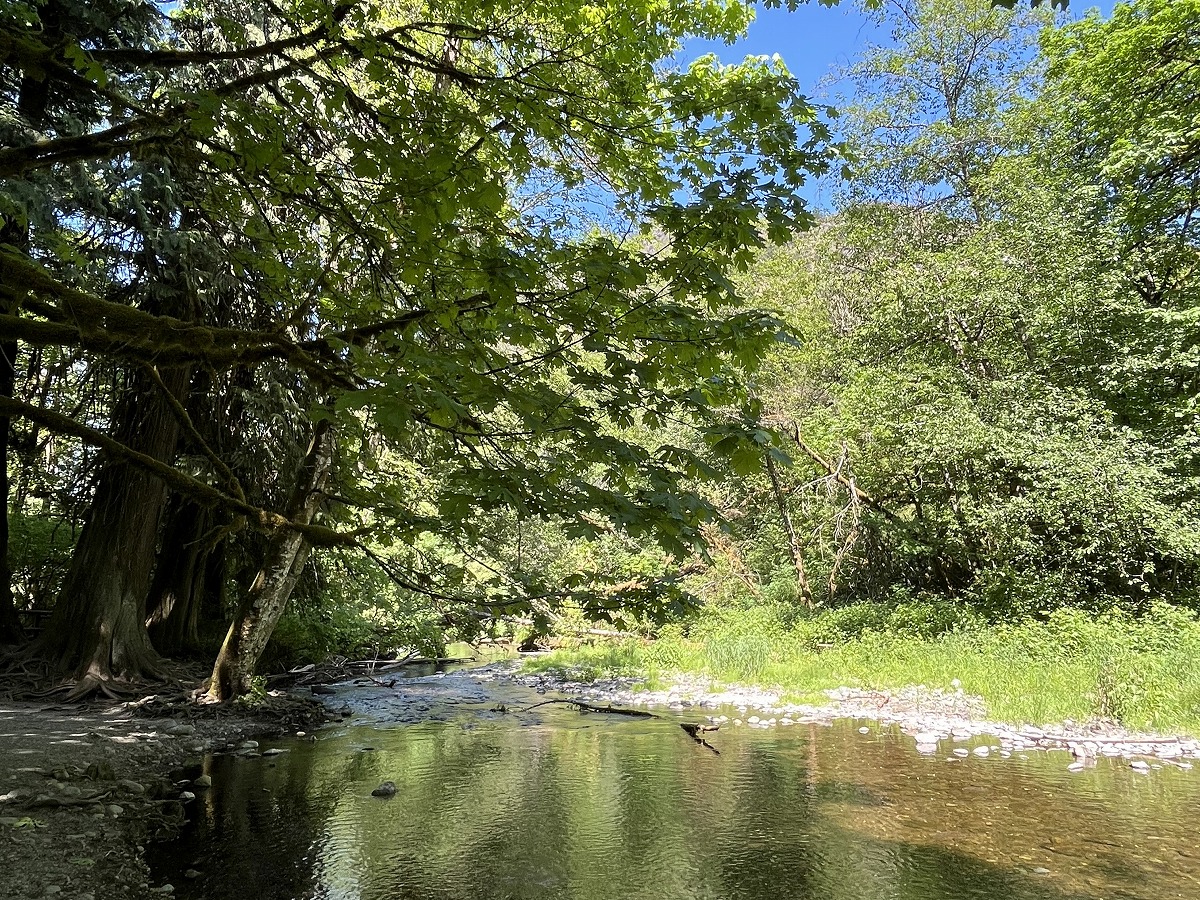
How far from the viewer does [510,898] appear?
187 inches

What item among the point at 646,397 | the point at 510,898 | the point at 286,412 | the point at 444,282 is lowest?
the point at 510,898

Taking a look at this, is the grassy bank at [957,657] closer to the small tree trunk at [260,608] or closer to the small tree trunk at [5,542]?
the small tree trunk at [260,608]

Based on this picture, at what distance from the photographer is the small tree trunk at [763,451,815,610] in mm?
17672

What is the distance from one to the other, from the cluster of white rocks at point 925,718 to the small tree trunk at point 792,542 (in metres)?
4.59

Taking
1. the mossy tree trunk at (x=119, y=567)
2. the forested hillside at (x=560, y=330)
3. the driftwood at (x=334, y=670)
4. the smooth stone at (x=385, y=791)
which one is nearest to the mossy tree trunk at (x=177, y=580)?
the forested hillside at (x=560, y=330)

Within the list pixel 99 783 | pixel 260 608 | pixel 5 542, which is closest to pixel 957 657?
pixel 260 608

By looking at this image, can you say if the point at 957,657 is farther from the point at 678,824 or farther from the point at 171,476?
the point at 171,476

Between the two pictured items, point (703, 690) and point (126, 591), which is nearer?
point (126, 591)

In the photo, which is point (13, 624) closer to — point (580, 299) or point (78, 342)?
point (78, 342)

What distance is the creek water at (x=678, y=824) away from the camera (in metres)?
4.97

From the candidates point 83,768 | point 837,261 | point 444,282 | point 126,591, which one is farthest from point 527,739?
point 837,261

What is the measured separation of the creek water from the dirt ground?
1.02 feet

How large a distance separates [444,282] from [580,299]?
119 centimetres

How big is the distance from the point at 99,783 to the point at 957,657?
12.5 metres
